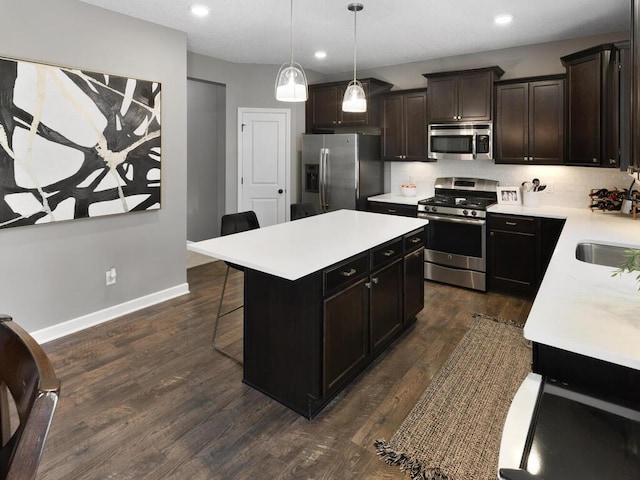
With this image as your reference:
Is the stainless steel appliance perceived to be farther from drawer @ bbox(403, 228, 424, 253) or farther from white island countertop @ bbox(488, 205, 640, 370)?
white island countertop @ bbox(488, 205, 640, 370)

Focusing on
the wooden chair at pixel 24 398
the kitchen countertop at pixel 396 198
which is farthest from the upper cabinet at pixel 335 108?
the wooden chair at pixel 24 398

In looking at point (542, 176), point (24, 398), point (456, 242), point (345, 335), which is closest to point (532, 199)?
point (542, 176)

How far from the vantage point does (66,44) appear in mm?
3248

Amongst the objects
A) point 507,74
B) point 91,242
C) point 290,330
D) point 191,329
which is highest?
point 507,74

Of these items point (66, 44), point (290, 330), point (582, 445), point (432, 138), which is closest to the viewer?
point (582, 445)

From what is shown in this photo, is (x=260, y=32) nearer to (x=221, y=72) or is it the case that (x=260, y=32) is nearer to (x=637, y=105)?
(x=221, y=72)

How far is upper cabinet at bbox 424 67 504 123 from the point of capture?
4.64 m

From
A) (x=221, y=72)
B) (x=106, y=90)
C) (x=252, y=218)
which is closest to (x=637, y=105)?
(x=252, y=218)

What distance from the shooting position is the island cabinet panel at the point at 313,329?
2320 millimetres

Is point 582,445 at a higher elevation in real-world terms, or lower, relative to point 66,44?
lower

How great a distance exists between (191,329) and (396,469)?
217 centimetres

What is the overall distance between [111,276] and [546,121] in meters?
4.54

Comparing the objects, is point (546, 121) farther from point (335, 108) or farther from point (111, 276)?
point (111, 276)

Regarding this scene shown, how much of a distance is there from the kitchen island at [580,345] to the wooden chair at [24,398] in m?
0.89
